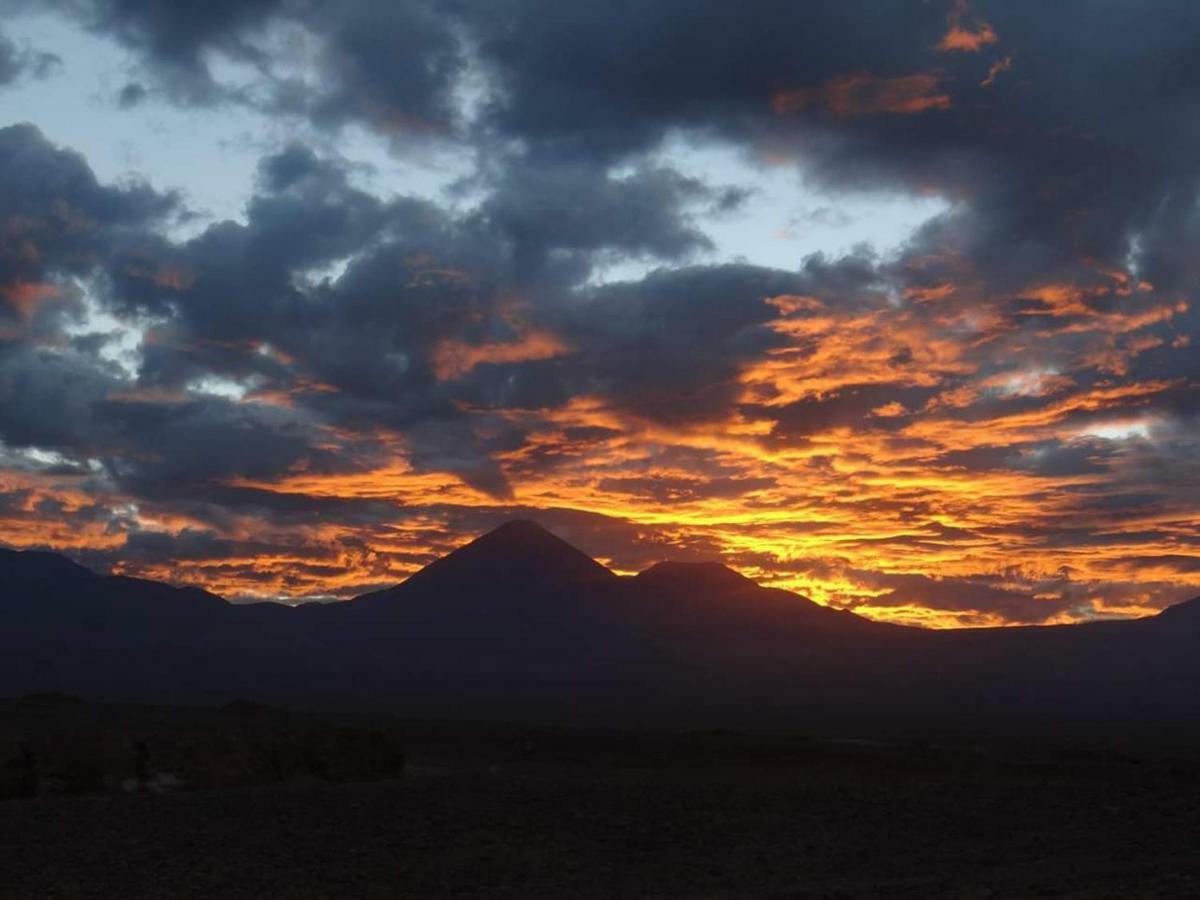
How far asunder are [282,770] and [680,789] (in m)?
9.28

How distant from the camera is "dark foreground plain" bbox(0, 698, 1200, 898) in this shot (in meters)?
16.7

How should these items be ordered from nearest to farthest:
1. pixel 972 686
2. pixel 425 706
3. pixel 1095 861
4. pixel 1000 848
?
1. pixel 1095 861
2. pixel 1000 848
3. pixel 425 706
4. pixel 972 686

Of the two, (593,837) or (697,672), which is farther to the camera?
(697,672)

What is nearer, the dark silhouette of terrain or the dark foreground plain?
the dark foreground plain

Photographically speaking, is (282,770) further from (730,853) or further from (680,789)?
(730,853)

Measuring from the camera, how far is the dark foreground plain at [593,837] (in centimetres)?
1669

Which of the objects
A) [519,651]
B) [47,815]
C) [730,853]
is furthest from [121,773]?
[519,651]

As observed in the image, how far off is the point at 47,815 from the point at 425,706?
8735cm

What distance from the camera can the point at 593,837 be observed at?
63.4 feet

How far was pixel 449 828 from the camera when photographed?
19359mm

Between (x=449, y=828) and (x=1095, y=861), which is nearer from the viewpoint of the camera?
(x=1095, y=861)

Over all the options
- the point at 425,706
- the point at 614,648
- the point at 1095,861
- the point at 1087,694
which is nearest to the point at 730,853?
the point at 1095,861

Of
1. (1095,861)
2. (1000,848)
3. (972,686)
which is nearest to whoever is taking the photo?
(1095,861)

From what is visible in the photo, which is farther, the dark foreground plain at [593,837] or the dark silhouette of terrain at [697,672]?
the dark silhouette of terrain at [697,672]
